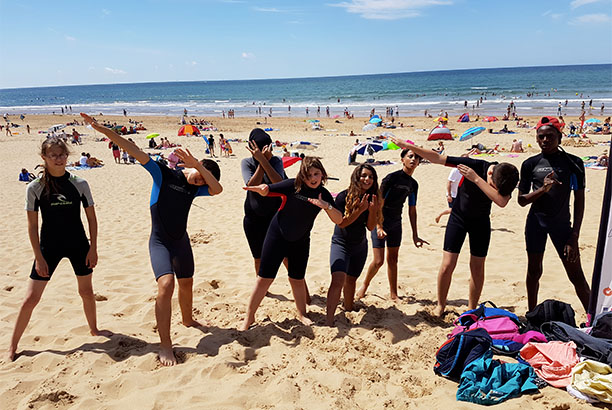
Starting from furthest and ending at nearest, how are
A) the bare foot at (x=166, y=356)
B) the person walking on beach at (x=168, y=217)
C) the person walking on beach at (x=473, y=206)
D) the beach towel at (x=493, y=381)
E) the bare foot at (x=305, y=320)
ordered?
the bare foot at (x=305, y=320) < the person walking on beach at (x=473, y=206) < the person walking on beach at (x=168, y=217) < the bare foot at (x=166, y=356) < the beach towel at (x=493, y=381)

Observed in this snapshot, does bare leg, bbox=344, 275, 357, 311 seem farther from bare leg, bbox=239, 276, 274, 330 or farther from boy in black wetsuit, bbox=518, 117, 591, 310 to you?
boy in black wetsuit, bbox=518, 117, 591, 310

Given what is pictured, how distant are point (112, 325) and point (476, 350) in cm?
359

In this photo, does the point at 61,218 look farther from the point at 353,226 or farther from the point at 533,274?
the point at 533,274

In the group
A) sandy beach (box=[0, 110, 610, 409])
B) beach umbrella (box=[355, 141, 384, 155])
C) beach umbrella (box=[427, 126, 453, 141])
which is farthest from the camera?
beach umbrella (box=[355, 141, 384, 155])

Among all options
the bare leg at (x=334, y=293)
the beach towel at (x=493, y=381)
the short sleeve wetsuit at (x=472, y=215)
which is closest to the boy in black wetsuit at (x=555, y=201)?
the short sleeve wetsuit at (x=472, y=215)

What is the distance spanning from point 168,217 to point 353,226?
5.90ft

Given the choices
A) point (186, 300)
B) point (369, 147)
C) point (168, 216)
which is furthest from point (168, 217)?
point (369, 147)

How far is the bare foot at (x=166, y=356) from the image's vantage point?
11.7 feet

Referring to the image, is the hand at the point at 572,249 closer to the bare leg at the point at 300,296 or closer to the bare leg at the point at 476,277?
the bare leg at the point at 476,277

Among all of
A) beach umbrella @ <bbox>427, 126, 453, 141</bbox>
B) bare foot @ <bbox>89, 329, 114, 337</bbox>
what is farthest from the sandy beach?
beach umbrella @ <bbox>427, 126, 453, 141</bbox>

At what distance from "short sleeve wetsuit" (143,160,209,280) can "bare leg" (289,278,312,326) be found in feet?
3.71

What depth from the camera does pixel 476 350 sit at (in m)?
3.41

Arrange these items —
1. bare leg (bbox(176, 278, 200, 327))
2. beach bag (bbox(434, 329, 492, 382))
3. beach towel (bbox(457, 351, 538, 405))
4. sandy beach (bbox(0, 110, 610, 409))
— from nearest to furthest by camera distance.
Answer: beach towel (bbox(457, 351, 538, 405)), sandy beach (bbox(0, 110, 610, 409)), beach bag (bbox(434, 329, 492, 382)), bare leg (bbox(176, 278, 200, 327))

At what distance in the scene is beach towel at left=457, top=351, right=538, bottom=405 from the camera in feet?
9.84
